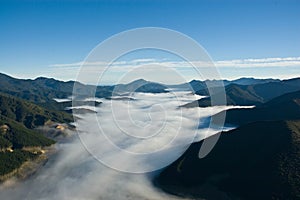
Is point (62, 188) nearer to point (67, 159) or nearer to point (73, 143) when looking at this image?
point (67, 159)

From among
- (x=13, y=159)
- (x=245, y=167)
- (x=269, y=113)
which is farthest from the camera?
(x=269, y=113)

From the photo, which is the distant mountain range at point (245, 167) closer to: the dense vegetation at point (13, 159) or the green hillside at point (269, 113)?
the green hillside at point (269, 113)

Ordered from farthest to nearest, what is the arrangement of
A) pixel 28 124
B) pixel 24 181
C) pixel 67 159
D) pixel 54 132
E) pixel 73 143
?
1. pixel 28 124
2. pixel 54 132
3. pixel 73 143
4. pixel 67 159
5. pixel 24 181

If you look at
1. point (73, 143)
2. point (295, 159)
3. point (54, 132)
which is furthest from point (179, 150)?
point (54, 132)

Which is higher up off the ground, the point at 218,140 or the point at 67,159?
the point at 218,140

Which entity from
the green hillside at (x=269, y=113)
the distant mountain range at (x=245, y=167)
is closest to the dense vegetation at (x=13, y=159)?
the distant mountain range at (x=245, y=167)

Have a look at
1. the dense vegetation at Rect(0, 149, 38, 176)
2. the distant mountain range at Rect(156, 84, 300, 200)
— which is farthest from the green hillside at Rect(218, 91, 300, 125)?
the dense vegetation at Rect(0, 149, 38, 176)

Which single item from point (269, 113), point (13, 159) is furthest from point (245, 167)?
point (13, 159)

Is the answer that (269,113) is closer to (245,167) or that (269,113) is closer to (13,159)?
(245,167)
